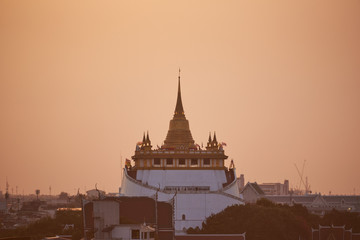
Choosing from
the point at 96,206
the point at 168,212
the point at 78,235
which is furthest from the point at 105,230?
the point at 168,212

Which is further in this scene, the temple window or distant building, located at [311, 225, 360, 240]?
distant building, located at [311, 225, 360, 240]

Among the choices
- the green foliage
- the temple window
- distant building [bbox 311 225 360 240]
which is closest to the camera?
the temple window

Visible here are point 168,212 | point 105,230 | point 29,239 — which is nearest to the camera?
point 105,230

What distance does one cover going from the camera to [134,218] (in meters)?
178

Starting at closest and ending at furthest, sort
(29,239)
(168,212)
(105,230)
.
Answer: (105,230) < (29,239) < (168,212)

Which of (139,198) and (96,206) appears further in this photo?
(139,198)

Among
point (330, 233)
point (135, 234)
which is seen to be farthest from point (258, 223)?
point (135, 234)

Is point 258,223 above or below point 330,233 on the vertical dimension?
above

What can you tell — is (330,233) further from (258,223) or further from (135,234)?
(135,234)

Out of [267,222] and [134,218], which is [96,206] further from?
[267,222]

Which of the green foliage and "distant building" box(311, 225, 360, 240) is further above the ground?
the green foliage

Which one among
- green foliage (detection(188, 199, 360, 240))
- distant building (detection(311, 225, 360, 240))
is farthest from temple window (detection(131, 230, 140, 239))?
distant building (detection(311, 225, 360, 240))

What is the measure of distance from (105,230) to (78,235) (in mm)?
20905

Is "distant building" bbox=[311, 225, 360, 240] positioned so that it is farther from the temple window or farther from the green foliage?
the temple window
